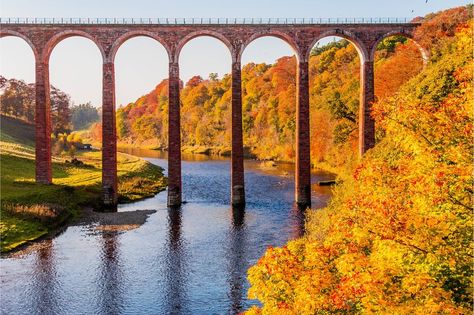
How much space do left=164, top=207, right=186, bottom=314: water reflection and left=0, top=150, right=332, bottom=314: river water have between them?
0.16 feet

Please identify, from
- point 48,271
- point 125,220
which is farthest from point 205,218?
point 48,271

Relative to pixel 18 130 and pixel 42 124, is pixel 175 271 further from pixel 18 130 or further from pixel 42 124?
pixel 18 130

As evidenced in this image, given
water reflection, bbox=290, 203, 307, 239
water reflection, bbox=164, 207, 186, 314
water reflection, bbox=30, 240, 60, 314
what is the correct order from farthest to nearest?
1. water reflection, bbox=290, 203, 307, 239
2. water reflection, bbox=164, 207, 186, 314
3. water reflection, bbox=30, 240, 60, 314

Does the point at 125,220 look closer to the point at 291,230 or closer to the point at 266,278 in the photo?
the point at 291,230

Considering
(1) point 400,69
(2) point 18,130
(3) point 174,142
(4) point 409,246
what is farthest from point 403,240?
(2) point 18,130

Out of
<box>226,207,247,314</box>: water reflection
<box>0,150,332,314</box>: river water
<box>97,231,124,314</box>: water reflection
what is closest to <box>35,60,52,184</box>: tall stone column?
<box>0,150,332,314</box>: river water

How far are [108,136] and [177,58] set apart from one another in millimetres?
10514

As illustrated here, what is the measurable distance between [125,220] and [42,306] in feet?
54.9

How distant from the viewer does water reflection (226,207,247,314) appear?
20.9 metres

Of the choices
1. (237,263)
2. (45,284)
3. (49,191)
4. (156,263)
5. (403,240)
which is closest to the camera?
(403,240)

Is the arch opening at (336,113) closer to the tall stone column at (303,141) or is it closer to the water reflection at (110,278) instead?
the tall stone column at (303,141)

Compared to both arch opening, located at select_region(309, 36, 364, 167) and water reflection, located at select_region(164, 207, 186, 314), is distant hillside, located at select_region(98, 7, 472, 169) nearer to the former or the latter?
arch opening, located at select_region(309, 36, 364, 167)

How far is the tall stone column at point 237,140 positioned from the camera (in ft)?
139

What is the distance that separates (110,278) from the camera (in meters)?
23.7
